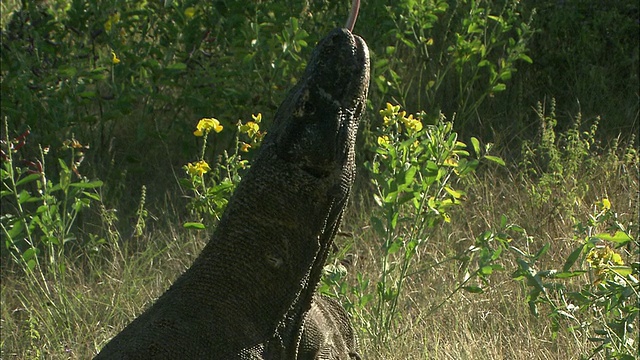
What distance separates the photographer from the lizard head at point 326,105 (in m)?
1.81

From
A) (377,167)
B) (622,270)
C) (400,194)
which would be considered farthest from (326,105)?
(400,194)

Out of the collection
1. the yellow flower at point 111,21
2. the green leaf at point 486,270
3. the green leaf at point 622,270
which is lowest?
the green leaf at point 486,270

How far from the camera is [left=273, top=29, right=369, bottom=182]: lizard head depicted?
71.3 inches

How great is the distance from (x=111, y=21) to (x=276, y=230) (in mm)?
3768

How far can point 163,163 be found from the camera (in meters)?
5.61

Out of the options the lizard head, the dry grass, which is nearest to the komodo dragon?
the lizard head

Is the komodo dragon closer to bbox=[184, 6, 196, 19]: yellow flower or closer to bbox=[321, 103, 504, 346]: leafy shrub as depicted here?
bbox=[321, 103, 504, 346]: leafy shrub

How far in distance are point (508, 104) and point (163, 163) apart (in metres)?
1.91

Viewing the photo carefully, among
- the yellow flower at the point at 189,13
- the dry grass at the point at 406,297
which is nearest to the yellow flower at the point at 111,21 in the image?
the yellow flower at the point at 189,13

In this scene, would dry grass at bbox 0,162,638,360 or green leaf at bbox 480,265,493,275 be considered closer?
green leaf at bbox 480,265,493,275

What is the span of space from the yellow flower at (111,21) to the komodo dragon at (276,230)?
3592 mm

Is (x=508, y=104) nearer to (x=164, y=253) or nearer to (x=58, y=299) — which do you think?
(x=164, y=253)

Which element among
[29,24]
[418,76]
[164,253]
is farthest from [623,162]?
[29,24]

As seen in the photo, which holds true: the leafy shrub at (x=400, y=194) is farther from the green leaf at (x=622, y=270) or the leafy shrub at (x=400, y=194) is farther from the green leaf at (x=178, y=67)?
the green leaf at (x=178, y=67)
